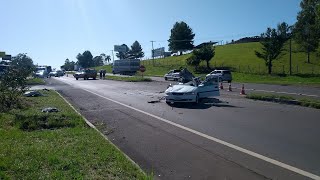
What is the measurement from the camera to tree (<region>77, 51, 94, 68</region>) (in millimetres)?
181250

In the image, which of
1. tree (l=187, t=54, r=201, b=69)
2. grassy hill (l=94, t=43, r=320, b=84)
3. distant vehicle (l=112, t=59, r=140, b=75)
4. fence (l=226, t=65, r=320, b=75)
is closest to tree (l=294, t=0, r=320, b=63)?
grassy hill (l=94, t=43, r=320, b=84)

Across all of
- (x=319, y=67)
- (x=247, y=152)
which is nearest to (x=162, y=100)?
(x=247, y=152)

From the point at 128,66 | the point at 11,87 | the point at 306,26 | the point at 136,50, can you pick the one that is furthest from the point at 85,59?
the point at 11,87

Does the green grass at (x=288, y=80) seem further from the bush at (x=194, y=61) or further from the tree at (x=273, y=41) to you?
the bush at (x=194, y=61)

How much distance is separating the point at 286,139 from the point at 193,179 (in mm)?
4212

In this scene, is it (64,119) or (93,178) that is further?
(64,119)

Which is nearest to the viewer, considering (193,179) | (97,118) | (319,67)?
(193,179)

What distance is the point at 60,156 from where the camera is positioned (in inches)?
308

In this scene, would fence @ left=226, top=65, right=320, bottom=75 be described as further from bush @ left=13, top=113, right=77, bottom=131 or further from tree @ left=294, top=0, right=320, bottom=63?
bush @ left=13, top=113, right=77, bottom=131

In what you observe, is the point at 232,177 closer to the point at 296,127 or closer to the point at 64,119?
the point at 296,127

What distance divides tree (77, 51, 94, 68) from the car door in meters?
164

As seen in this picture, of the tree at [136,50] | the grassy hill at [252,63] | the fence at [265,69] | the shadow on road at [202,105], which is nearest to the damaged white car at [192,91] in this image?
the shadow on road at [202,105]

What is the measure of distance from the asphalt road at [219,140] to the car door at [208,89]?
2595mm

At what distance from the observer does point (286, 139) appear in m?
10.3
